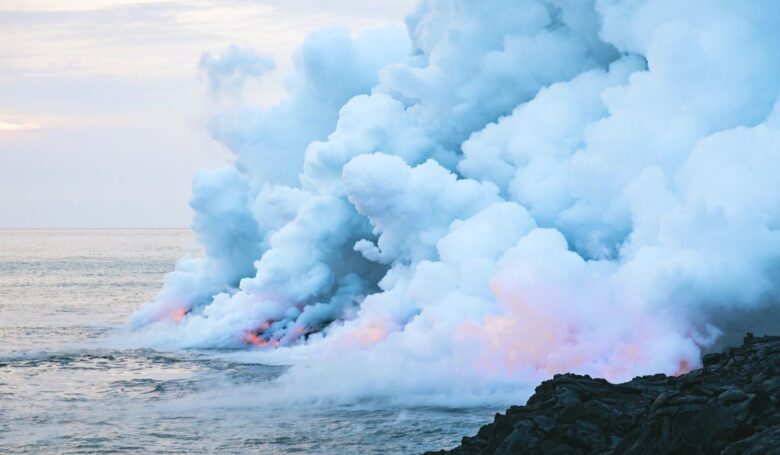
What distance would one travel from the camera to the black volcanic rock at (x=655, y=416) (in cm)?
2475

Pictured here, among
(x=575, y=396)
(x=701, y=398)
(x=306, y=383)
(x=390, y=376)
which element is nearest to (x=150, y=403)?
(x=306, y=383)

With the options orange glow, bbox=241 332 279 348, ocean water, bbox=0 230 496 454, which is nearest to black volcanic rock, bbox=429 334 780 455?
ocean water, bbox=0 230 496 454

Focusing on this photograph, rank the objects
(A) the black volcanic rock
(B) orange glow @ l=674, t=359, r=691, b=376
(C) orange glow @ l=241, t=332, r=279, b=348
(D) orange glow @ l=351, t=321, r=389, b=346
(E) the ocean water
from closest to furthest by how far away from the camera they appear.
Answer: (A) the black volcanic rock, (E) the ocean water, (B) orange glow @ l=674, t=359, r=691, b=376, (D) orange glow @ l=351, t=321, r=389, b=346, (C) orange glow @ l=241, t=332, r=279, b=348

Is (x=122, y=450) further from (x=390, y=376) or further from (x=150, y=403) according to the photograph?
(x=390, y=376)

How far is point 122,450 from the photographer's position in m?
42.1

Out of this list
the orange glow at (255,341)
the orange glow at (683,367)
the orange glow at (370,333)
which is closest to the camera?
the orange glow at (683,367)

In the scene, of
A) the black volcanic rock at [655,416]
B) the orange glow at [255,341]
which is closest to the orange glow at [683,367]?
the black volcanic rock at [655,416]

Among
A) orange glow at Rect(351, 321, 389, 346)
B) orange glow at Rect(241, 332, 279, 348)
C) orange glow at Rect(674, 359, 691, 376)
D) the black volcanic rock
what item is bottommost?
the black volcanic rock

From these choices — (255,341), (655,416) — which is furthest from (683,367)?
(255,341)

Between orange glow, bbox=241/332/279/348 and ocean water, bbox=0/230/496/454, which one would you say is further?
orange glow, bbox=241/332/279/348

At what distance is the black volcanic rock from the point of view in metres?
24.8

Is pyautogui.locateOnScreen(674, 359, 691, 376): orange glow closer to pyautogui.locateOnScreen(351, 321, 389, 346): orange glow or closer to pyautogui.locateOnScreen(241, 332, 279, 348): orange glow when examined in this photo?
pyautogui.locateOnScreen(351, 321, 389, 346): orange glow

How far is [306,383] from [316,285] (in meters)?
18.7

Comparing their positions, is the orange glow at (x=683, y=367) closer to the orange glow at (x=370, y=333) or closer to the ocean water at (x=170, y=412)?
the ocean water at (x=170, y=412)
